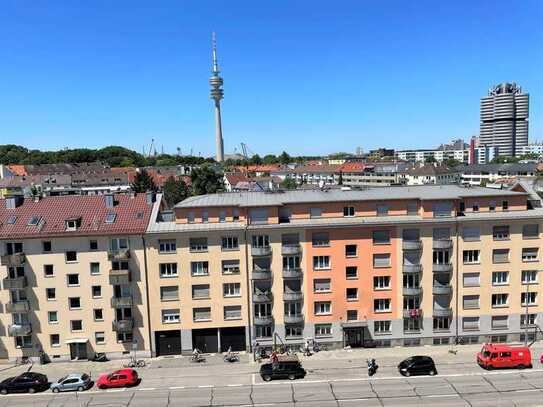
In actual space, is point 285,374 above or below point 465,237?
below

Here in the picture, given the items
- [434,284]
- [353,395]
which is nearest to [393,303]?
[434,284]

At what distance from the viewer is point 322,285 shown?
2136 inches

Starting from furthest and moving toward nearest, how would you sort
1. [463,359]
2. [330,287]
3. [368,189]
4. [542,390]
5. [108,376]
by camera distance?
1. [368,189]
2. [330,287]
3. [463,359]
4. [108,376]
5. [542,390]

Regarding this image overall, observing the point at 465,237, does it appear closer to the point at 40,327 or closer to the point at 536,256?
the point at 536,256

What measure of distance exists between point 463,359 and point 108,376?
37.1m

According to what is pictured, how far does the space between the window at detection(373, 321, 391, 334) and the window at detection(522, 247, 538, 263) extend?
17391mm

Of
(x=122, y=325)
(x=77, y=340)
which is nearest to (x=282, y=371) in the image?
(x=122, y=325)

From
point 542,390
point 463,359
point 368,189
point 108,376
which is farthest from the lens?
point 368,189

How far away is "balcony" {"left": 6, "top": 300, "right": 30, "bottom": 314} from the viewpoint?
171 feet

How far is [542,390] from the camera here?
1668 inches

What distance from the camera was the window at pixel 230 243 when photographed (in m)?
53.5

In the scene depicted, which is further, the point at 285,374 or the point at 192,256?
the point at 192,256

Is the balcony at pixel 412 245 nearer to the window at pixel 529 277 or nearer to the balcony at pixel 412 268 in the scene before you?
the balcony at pixel 412 268

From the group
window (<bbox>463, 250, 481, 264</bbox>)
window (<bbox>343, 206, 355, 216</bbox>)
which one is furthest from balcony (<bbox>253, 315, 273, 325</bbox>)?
window (<bbox>463, 250, 481, 264</bbox>)
